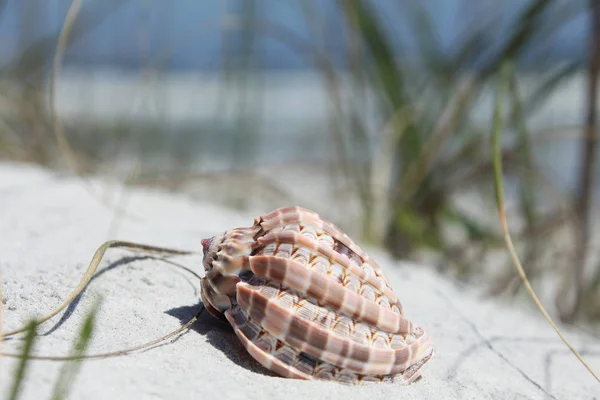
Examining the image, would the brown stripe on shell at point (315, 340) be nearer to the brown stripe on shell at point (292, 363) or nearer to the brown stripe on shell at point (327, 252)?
the brown stripe on shell at point (292, 363)

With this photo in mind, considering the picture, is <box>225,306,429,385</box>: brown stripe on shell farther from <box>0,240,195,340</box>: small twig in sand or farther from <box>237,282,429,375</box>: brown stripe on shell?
<box>0,240,195,340</box>: small twig in sand

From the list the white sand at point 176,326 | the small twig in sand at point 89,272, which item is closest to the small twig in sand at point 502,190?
the white sand at point 176,326

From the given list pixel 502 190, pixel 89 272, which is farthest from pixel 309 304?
pixel 502 190

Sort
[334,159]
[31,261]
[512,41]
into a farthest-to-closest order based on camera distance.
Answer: [334,159], [512,41], [31,261]

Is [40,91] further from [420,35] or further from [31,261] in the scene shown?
[31,261]

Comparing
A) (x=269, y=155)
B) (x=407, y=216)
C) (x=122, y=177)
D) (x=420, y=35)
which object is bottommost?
(x=269, y=155)

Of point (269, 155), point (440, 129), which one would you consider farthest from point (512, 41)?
point (269, 155)

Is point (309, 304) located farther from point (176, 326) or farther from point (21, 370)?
point (21, 370)
